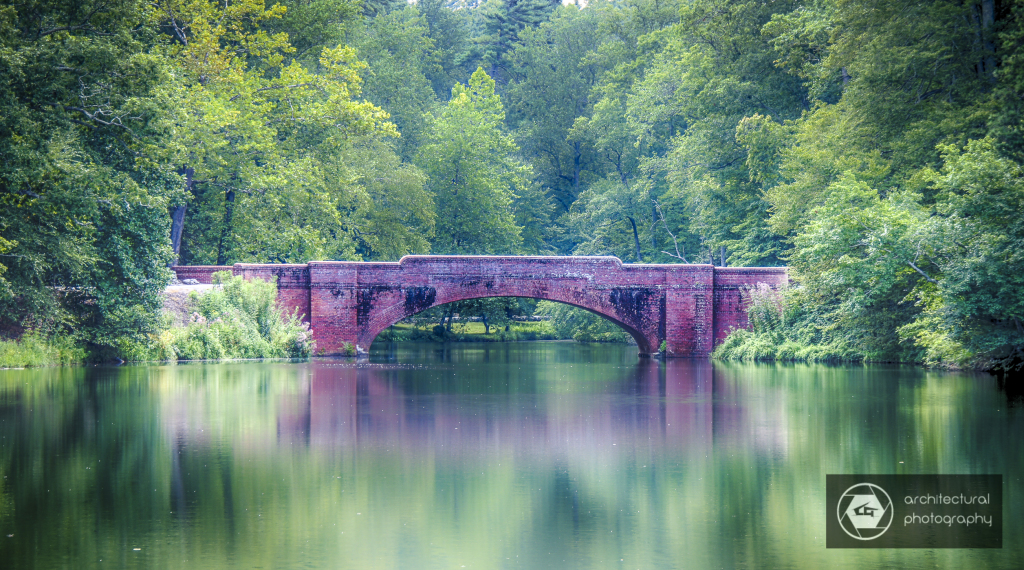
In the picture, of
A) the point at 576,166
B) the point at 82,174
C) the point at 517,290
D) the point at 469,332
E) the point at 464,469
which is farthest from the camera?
the point at 576,166

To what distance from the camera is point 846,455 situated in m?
11.5

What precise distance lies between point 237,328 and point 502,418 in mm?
15418

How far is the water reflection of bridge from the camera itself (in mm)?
12500

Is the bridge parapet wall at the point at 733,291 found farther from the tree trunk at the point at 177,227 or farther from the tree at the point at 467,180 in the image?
the tree trunk at the point at 177,227

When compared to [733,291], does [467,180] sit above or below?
above

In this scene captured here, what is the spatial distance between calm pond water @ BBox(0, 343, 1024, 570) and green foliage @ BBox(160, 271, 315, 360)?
24.0 ft

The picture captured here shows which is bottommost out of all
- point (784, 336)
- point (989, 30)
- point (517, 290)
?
point (784, 336)

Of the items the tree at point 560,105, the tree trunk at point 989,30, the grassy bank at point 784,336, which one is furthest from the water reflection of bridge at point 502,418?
the tree at point 560,105

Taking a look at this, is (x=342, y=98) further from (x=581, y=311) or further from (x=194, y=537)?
(x=194, y=537)

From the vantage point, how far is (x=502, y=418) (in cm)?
1496

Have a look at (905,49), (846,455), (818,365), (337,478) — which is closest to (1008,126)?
(905,49)

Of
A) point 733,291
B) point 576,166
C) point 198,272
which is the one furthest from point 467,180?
point 198,272

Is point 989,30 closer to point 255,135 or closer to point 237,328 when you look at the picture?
point 237,328

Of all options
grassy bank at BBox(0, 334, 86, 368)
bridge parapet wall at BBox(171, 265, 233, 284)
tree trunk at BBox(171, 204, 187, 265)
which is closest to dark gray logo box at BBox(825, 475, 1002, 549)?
grassy bank at BBox(0, 334, 86, 368)
